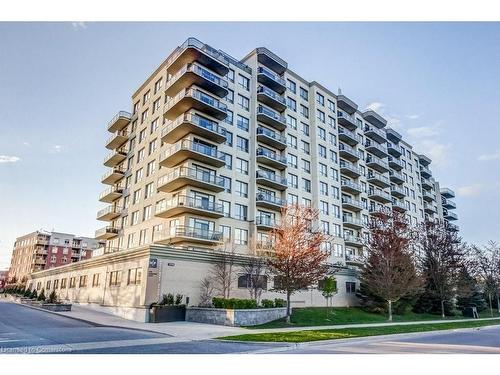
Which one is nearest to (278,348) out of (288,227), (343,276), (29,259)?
(288,227)

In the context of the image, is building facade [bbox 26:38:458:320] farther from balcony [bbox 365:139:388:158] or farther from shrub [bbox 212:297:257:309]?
shrub [bbox 212:297:257:309]

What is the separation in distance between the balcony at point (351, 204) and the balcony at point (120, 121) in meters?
30.0

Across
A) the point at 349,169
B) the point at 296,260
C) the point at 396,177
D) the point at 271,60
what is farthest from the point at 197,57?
the point at 396,177

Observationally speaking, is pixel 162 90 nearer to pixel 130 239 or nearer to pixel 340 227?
pixel 130 239

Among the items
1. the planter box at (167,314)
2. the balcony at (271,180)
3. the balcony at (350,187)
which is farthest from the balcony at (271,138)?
the planter box at (167,314)

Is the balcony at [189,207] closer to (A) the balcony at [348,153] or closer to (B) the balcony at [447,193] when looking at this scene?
(A) the balcony at [348,153]

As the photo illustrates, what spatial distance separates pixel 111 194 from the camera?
45.4 meters

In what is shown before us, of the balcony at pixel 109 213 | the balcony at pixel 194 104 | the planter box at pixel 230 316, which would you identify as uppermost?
the balcony at pixel 194 104

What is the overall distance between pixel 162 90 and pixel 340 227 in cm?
2747

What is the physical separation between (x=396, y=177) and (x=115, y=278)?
158 feet

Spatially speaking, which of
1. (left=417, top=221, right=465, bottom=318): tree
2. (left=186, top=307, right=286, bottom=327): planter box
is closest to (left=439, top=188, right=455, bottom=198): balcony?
(left=417, top=221, right=465, bottom=318): tree

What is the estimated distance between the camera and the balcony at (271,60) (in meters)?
44.0

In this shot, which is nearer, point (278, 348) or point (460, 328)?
point (278, 348)

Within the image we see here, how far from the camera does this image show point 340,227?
48.5 m
